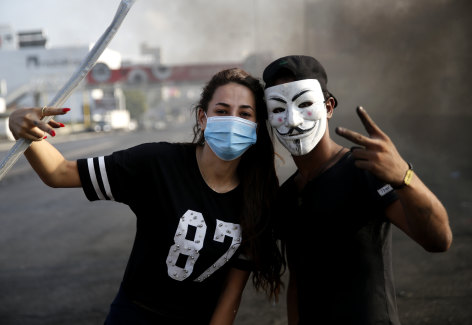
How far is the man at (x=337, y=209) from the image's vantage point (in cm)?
145

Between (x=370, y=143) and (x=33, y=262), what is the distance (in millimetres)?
4919

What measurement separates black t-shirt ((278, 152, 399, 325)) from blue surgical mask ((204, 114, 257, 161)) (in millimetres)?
411

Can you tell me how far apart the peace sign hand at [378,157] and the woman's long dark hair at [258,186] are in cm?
73

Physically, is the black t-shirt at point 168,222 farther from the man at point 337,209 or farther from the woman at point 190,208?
the man at point 337,209

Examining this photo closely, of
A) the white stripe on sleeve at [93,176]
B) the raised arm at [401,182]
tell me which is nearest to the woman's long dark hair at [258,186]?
the white stripe on sleeve at [93,176]

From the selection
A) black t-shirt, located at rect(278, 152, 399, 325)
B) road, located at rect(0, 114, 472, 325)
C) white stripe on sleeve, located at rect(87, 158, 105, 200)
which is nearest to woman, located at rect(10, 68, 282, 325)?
white stripe on sleeve, located at rect(87, 158, 105, 200)

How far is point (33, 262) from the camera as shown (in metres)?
5.28

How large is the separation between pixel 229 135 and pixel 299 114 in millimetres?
330

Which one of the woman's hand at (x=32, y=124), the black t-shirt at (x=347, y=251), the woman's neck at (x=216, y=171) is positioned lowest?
the black t-shirt at (x=347, y=251)

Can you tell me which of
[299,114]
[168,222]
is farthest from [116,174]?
[299,114]

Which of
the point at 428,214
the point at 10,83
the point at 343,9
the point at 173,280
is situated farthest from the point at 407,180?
the point at 10,83

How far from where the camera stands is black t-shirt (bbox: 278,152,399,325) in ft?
5.82

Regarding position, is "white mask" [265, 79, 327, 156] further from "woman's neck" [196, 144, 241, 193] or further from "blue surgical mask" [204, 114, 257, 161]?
"woman's neck" [196, 144, 241, 193]

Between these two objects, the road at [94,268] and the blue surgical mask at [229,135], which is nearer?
the blue surgical mask at [229,135]
